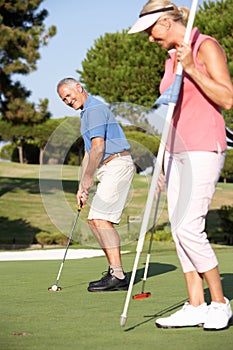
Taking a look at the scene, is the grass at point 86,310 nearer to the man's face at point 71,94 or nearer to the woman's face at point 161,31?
the man's face at point 71,94

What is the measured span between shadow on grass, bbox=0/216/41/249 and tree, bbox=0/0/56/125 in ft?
12.1

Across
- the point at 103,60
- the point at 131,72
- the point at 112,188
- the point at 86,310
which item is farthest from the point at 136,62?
the point at 86,310

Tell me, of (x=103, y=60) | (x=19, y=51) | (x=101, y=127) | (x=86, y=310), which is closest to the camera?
(x=86, y=310)

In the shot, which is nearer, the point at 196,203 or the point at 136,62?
the point at 196,203

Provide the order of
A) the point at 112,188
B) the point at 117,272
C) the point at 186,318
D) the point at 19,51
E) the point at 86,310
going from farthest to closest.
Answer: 1. the point at 19,51
2. the point at 117,272
3. the point at 112,188
4. the point at 86,310
5. the point at 186,318

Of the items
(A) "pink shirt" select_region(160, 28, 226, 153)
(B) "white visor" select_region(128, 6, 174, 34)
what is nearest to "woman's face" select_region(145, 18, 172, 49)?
(B) "white visor" select_region(128, 6, 174, 34)

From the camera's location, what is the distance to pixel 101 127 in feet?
21.0

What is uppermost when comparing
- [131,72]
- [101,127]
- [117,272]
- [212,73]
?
[212,73]

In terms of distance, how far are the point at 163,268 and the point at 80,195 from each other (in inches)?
94.7

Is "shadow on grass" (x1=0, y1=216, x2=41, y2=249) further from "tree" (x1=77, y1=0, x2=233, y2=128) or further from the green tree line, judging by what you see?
"tree" (x1=77, y1=0, x2=233, y2=128)

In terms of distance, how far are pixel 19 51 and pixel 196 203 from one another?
887 inches

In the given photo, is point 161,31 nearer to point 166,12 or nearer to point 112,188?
point 166,12

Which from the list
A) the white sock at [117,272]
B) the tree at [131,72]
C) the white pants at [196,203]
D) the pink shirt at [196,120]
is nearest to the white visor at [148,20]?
the pink shirt at [196,120]

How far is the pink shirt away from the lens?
4395 millimetres
